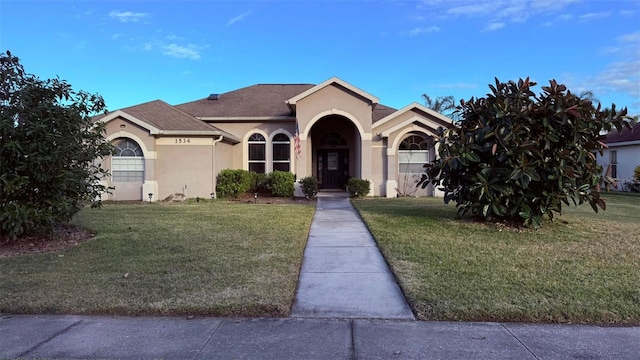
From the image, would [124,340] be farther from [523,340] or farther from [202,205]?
[202,205]

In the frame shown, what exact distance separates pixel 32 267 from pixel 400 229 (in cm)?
716

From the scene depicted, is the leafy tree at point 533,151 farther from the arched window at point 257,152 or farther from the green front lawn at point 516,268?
the arched window at point 257,152

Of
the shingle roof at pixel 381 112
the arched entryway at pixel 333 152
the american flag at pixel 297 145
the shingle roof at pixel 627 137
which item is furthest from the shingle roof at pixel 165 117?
the shingle roof at pixel 627 137

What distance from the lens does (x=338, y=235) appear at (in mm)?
9719

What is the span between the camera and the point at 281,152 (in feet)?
66.7

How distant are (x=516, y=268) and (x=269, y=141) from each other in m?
15.0

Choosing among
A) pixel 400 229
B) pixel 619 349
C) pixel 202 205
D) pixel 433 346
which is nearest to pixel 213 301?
pixel 433 346

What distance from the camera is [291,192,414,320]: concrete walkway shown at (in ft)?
16.6

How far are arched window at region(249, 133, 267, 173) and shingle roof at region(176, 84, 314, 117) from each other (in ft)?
3.74

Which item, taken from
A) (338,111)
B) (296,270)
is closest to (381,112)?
(338,111)

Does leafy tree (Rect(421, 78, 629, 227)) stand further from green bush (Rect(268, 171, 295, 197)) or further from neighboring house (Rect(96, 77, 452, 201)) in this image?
green bush (Rect(268, 171, 295, 197))

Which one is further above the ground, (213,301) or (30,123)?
(30,123)

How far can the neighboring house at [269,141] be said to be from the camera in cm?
1758

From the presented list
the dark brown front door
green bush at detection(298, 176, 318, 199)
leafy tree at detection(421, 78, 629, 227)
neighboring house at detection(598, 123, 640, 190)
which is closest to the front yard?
leafy tree at detection(421, 78, 629, 227)
